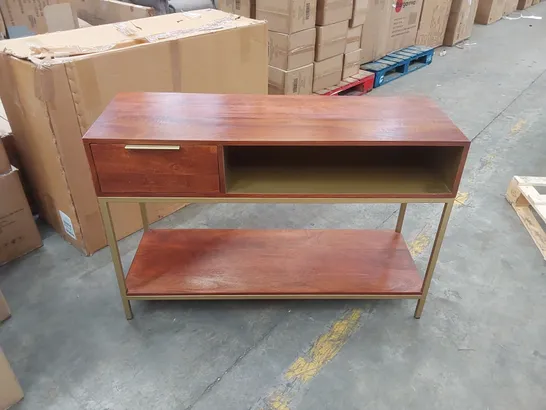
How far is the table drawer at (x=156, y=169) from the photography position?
129cm

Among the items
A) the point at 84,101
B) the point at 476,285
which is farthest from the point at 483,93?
the point at 84,101

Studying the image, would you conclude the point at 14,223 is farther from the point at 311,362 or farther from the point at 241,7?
the point at 241,7

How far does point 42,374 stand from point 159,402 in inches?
17.6

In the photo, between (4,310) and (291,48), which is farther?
(291,48)

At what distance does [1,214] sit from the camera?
1881mm

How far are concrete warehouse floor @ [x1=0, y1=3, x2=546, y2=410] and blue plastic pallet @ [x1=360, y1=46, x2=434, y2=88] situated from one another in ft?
7.25

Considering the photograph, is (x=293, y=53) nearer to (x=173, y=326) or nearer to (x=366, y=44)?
(x=366, y=44)

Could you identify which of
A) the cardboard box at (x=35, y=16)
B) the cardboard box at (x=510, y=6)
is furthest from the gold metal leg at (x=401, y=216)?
the cardboard box at (x=510, y=6)

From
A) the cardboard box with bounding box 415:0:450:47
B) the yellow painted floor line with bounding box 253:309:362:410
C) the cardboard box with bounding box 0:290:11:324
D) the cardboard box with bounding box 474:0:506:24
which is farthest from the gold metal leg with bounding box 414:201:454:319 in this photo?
the cardboard box with bounding box 474:0:506:24

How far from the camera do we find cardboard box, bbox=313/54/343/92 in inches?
136

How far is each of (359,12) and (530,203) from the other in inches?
84.4

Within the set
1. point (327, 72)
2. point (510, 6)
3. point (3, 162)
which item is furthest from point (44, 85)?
point (510, 6)

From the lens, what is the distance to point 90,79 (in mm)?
1741

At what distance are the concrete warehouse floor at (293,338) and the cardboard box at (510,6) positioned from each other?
653 cm
